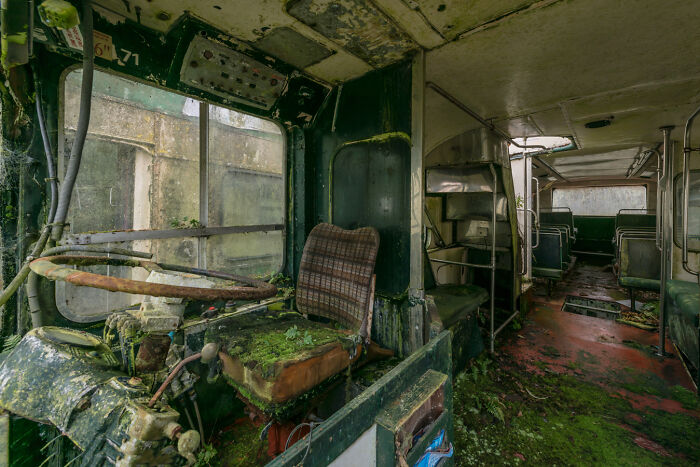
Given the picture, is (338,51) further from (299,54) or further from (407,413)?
(407,413)

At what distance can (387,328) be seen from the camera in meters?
2.14

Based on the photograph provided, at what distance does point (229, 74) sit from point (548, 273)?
17.4ft

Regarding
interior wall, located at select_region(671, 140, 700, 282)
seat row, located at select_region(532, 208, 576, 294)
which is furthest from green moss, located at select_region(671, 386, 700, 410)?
seat row, located at select_region(532, 208, 576, 294)

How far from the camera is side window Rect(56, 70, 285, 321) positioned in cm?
171

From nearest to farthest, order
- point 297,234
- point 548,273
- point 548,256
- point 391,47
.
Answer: point 391,47 → point 297,234 → point 548,273 → point 548,256

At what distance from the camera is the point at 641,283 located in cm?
→ 402

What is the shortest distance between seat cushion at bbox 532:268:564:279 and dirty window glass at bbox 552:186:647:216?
573 cm

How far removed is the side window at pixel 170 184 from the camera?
Answer: 1.71 meters

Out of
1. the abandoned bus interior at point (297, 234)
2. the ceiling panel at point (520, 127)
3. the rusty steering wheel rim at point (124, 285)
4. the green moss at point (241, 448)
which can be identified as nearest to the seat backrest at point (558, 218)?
the abandoned bus interior at point (297, 234)

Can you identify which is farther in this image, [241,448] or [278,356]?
[241,448]

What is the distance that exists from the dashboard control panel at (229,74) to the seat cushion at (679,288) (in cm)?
381

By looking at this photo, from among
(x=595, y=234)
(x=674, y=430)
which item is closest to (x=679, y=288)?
(x=674, y=430)

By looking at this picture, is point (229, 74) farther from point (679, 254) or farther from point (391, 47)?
point (679, 254)

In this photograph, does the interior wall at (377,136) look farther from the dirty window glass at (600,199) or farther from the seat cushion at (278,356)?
the dirty window glass at (600,199)
